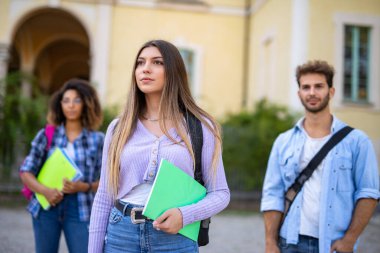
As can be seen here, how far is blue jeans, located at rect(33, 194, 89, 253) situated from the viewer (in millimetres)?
3336

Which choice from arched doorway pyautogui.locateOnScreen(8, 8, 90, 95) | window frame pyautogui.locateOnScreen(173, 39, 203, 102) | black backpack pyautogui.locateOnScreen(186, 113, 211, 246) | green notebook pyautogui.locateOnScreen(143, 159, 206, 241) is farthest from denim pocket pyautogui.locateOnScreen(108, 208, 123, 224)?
window frame pyautogui.locateOnScreen(173, 39, 203, 102)

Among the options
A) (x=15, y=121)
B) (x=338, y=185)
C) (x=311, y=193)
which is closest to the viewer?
(x=338, y=185)


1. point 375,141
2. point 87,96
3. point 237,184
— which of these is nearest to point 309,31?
point 375,141

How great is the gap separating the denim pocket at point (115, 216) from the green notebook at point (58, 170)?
132 cm

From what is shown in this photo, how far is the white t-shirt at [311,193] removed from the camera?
288 centimetres

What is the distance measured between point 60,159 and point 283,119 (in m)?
8.84

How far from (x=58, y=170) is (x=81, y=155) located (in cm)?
23

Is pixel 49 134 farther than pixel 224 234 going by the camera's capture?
No

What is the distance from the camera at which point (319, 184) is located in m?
2.94

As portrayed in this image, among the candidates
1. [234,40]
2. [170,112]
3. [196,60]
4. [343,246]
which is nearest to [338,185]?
[343,246]

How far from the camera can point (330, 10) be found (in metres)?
13.2

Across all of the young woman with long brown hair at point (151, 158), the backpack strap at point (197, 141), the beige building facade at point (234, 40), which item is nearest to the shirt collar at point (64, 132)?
the young woman with long brown hair at point (151, 158)

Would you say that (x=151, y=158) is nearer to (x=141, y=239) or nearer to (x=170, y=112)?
(x=170, y=112)

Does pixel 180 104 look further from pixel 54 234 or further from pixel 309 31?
pixel 309 31
